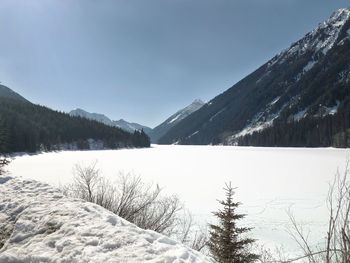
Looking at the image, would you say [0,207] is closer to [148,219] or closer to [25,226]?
[25,226]

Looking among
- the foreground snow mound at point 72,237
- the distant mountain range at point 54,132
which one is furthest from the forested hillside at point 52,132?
the foreground snow mound at point 72,237

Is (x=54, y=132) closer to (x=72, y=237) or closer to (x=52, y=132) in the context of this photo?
(x=52, y=132)

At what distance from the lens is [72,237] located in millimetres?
3227

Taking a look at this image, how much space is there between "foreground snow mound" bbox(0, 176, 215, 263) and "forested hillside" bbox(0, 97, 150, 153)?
8246 cm

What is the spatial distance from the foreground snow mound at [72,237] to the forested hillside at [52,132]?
82.5 m

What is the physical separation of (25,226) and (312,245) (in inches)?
486

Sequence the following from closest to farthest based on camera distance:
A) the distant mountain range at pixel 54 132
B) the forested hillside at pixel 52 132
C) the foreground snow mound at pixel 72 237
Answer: the foreground snow mound at pixel 72 237 < the forested hillside at pixel 52 132 < the distant mountain range at pixel 54 132

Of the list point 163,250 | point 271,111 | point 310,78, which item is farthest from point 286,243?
point 310,78

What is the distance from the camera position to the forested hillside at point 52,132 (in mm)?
72438

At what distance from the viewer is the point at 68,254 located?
292 cm

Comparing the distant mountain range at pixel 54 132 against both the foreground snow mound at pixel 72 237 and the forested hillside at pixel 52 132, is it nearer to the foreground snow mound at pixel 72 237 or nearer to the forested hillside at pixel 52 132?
the forested hillside at pixel 52 132

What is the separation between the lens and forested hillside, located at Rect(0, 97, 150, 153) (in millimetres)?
72438

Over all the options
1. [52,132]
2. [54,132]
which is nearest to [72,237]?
[52,132]

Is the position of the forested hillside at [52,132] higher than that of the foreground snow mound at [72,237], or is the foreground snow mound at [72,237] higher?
the forested hillside at [52,132]
